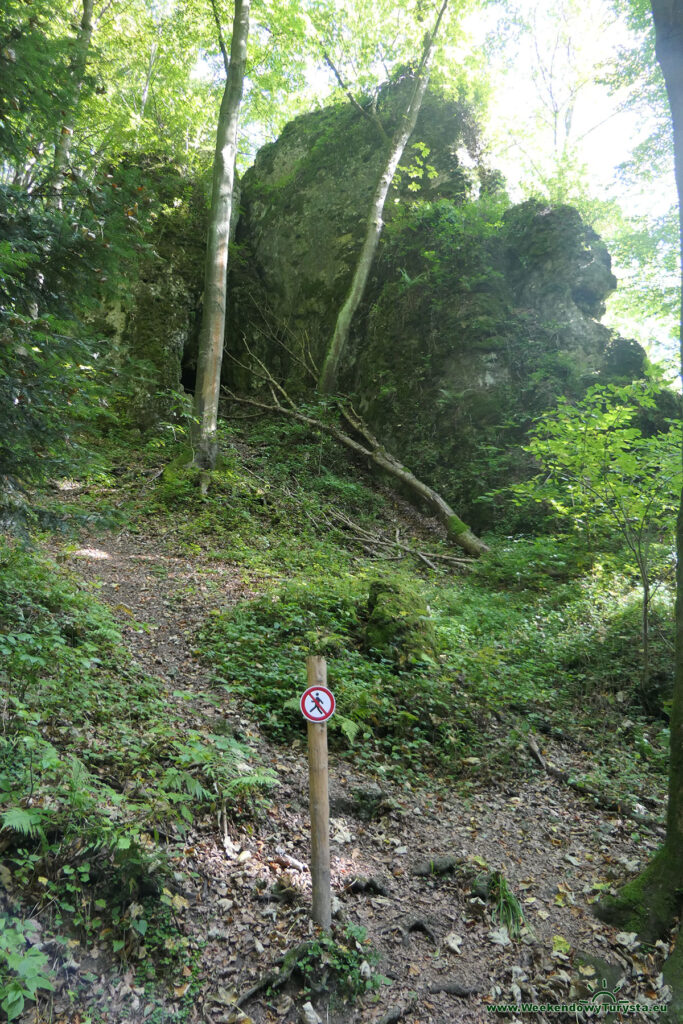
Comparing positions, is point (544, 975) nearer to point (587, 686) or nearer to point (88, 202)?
point (587, 686)

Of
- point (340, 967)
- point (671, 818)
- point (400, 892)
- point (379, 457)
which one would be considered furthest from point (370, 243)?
point (340, 967)

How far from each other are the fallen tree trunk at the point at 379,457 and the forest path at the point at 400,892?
6.14 metres

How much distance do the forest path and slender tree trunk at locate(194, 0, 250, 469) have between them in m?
6.29

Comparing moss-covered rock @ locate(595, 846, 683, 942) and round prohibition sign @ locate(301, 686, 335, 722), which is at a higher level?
round prohibition sign @ locate(301, 686, 335, 722)

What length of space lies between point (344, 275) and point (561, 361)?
7093mm

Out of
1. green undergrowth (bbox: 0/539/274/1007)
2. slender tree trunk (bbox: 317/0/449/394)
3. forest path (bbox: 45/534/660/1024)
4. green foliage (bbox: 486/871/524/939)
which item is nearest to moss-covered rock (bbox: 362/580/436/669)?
forest path (bbox: 45/534/660/1024)

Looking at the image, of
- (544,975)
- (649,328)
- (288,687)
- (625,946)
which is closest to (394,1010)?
(544,975)

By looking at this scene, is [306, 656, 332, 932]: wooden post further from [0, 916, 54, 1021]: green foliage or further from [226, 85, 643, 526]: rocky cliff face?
[226, 85, 643, 526]: rocky cliff face

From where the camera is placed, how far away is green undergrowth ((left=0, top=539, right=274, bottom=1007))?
2.62 m

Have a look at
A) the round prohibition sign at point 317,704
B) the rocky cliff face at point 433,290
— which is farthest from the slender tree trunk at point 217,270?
the round prohibition sign at point 317,704

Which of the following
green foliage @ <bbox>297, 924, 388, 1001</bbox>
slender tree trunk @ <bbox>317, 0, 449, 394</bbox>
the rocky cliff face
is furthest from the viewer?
slender tree trunk @ <bbox>317, 0, 449, 394</bbox>

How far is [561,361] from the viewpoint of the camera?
12508 mm

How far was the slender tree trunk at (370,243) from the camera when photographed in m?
15.1

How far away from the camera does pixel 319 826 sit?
302 centimetres
